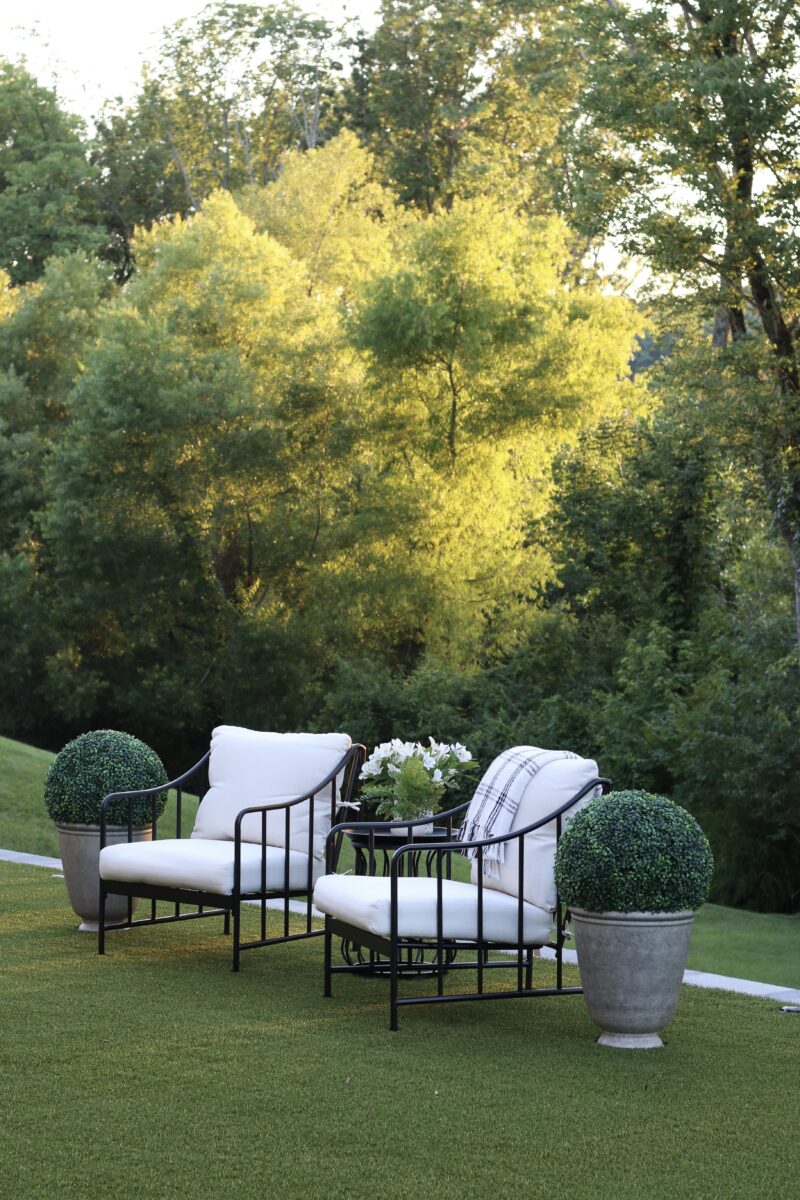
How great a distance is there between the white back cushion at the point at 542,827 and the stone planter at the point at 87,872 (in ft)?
6.64

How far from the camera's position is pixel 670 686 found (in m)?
12.7

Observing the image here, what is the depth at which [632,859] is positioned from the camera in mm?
4109

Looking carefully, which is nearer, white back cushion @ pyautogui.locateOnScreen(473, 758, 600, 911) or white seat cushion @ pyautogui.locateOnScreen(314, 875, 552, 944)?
white seat cushion @ pyautogui.locateOnScreen(314, 875, 552, 944)

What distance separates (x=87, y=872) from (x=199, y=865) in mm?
967

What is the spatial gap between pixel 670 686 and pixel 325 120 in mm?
19339

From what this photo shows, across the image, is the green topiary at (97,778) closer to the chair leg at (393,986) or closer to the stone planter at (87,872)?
the stone planter at (87,872)

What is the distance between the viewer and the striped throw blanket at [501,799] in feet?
15.6

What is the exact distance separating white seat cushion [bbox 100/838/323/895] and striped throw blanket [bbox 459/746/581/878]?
2.55 feet

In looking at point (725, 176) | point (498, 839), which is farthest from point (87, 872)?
point (725, 176)

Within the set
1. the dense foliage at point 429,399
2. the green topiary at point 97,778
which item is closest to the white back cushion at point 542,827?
the green topiary at point 97,778

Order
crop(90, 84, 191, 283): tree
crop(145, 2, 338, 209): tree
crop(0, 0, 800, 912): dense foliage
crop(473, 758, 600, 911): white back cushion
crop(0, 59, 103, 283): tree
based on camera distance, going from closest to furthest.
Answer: crop(473, 758, 600, 911): white back cushion, crop(0, 0, 800, 912): dense foliage, crop(0, 59, 103, 283): tree, crop(145, 2, 338, 209): tree, crop(90, 84, 191, 283): tree

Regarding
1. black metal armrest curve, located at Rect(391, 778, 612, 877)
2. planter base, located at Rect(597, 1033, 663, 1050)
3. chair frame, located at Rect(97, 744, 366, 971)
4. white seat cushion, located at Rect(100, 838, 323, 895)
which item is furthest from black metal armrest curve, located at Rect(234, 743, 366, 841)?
planter base, located at Rect(597, 1033, 663, 1050)

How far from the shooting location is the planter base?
4258mm

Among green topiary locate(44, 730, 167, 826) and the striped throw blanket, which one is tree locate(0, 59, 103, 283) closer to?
green topiary locate(44, 730, 167, 826)
